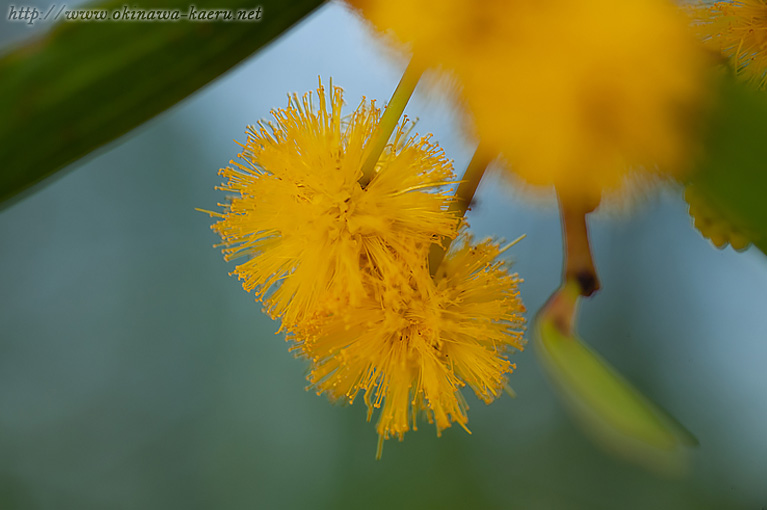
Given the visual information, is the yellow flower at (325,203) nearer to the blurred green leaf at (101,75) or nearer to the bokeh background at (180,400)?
the blurred green leaf at (101,75)

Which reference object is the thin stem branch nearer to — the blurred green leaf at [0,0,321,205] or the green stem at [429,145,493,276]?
the green stem at [429,145,493,276]

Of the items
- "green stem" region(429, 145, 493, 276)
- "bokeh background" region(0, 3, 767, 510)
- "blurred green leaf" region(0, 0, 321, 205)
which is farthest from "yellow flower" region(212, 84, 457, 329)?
"bokeh background" region(0, 3, 767, 510)

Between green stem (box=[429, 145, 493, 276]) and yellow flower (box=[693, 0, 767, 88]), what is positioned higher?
green stem (box=[429, 145, 493, 276])

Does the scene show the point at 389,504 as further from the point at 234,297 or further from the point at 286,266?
the point at 286,266

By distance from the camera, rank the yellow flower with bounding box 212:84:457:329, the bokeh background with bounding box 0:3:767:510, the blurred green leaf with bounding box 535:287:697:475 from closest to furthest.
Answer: the blurred green leaf with bounding box 535:287:697:475 < the yellow flower with bounding box 212:84:457:329 < the bokeh background with bounding box 0:3:767:510

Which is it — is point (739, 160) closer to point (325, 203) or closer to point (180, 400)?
point (325, 203)

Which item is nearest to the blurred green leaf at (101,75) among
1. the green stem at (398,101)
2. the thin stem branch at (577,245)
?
the green stem at (398,101)
